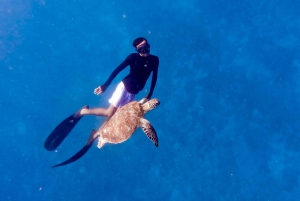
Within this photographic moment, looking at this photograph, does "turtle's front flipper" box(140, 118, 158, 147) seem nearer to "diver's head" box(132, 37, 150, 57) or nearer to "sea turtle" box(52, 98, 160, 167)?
"sea turtle" box(52, 98, 160, 167)

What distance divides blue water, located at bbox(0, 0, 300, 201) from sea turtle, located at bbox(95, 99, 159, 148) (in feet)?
18.4

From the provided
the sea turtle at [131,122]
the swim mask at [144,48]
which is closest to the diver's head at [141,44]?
the swim mask at [144,48]

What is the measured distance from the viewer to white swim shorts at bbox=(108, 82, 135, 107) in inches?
229

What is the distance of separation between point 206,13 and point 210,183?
8.25 m

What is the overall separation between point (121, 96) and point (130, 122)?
0.89 meters

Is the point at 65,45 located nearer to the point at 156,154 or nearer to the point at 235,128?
the point at 156,154

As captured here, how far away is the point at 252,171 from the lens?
1167 cm

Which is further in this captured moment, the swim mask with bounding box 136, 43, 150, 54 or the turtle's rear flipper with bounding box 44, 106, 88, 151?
the turtle's rear flipper with bounding box 44, 106, 88, 151

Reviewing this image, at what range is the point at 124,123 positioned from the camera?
532cm

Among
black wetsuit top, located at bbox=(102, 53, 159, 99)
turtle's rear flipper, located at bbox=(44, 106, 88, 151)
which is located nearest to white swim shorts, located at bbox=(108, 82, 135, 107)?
black wetsuit top, located at bbox=(102, 53, 159, 99)

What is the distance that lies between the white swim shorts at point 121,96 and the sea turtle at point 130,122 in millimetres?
500

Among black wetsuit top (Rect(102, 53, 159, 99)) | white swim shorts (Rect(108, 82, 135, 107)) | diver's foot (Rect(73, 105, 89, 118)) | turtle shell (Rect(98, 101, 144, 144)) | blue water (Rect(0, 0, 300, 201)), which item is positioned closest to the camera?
turtle shell (Rect(98, 101, 144, 144))

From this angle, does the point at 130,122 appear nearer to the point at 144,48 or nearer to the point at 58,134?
the point at 144,48

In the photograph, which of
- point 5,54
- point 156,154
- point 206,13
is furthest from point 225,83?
point 5,54
